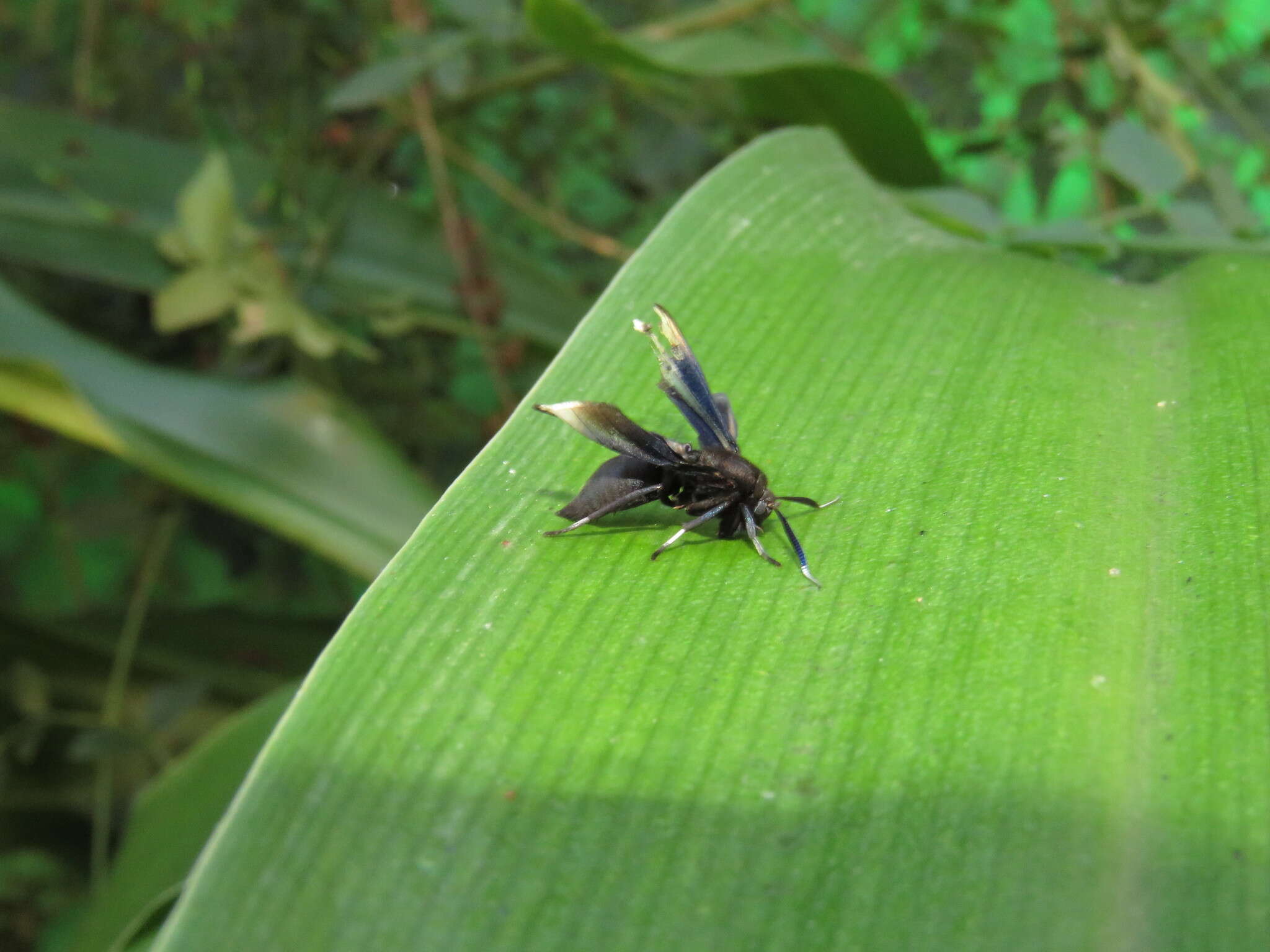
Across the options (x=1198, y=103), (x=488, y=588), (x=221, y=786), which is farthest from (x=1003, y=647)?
(x=1198, y=103)

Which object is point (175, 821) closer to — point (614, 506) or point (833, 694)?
point (614, 506)

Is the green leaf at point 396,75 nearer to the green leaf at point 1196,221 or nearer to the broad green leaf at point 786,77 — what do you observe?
the broad green leaf at point 786,77

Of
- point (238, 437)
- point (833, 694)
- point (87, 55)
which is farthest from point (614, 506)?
point (87, 55)

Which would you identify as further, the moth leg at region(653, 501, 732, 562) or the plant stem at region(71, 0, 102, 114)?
the plant stem at region(71, 0, 102, 114)

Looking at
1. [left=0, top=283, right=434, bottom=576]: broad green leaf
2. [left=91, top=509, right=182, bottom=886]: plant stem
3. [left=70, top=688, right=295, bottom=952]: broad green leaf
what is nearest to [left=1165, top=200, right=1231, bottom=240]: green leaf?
[left=0, top=283, right=434, bottom=576]: broad green leaf

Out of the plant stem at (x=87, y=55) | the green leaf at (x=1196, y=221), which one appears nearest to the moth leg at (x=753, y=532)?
the green leaf at (x=1196, y=221)

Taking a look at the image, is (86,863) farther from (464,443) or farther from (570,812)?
(570,812)

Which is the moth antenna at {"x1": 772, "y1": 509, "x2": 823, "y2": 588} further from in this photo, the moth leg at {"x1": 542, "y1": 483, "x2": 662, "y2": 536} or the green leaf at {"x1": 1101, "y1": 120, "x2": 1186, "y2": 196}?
the green leaf at {"x1": 1101, "y1": 120, "x2": 1186, "y2": 196}
